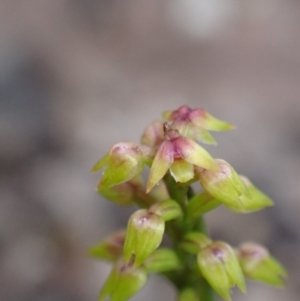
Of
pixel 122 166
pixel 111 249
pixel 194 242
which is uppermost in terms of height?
pixel 122 166

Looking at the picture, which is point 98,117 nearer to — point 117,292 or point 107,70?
point 107,70

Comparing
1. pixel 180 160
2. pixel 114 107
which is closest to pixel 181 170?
pixel 180 160

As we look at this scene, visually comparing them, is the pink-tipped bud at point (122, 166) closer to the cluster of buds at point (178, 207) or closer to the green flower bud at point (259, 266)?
the cluster of buds at point (178, 207)

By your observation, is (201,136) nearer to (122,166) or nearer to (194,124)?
(194,124)

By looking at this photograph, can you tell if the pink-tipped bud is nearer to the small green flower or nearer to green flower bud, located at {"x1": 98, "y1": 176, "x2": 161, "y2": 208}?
the small green flower

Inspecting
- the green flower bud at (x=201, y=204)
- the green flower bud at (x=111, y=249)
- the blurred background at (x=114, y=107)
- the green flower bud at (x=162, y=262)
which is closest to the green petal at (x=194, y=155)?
the green flower bud at (x=201, y=204)

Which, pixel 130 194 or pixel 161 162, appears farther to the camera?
pixel 130 194

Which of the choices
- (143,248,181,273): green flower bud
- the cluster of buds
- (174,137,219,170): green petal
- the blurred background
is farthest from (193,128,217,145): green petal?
the blurred background

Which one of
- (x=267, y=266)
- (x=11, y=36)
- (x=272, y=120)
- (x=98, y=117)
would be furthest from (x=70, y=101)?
(x=267, y=266)
